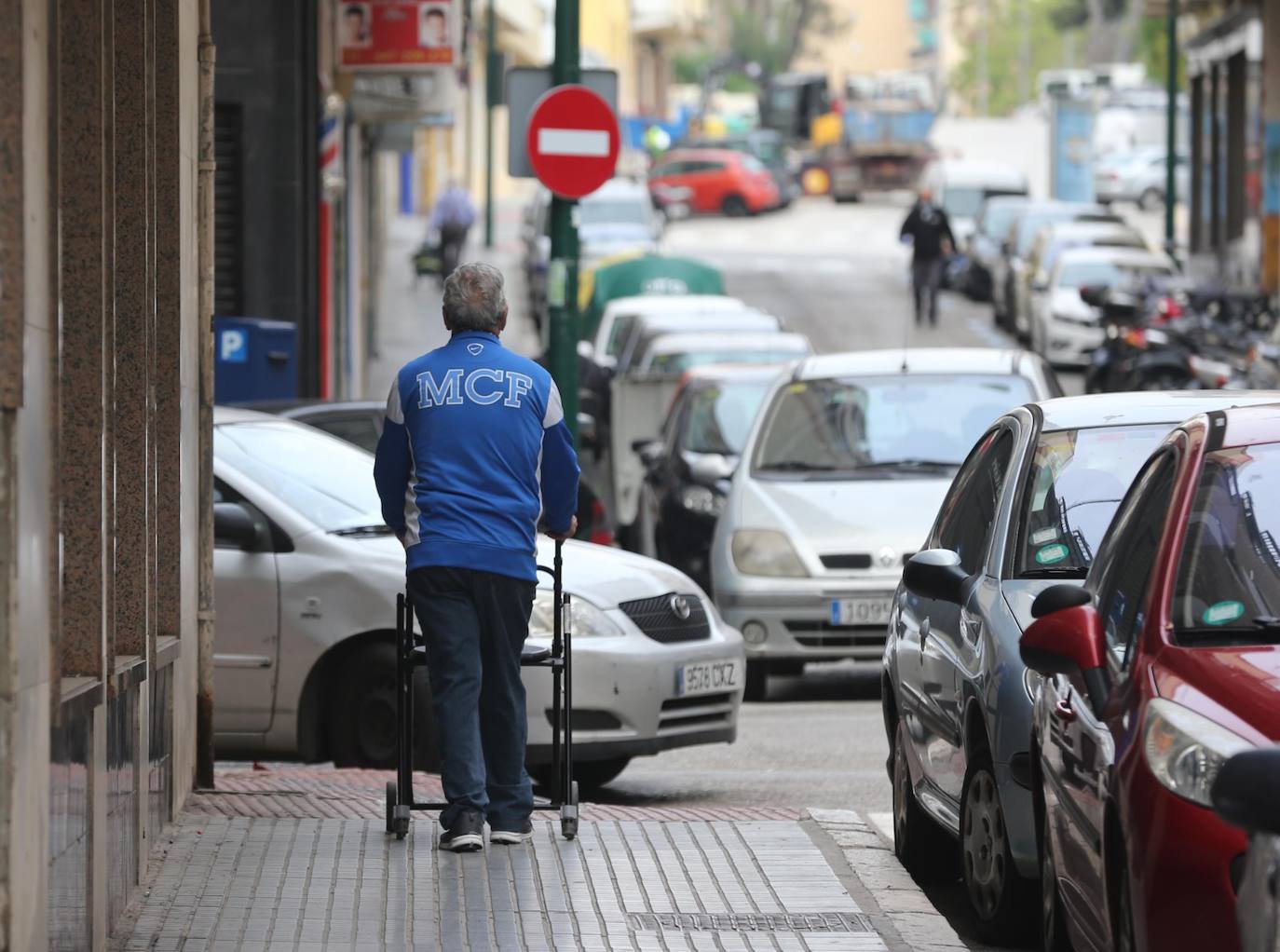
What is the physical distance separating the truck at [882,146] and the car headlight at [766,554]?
60781 millimetres

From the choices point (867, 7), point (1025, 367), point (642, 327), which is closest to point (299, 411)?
point (1025, 367)

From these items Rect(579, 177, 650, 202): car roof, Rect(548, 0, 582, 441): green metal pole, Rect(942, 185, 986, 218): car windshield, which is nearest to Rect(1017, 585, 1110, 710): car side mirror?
Rect(548, 0, 582, 441): green metal pole

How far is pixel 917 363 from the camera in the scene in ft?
46.0

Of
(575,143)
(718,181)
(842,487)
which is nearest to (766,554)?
(842,487)

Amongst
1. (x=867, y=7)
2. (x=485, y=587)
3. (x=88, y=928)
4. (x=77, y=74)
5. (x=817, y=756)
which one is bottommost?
(x=817, y=756)

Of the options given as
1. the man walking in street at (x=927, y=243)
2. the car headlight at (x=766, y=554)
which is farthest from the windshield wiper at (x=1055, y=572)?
the man walking in street at (x=927, y=243)

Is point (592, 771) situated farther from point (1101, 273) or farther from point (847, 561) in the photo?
point (1101, 273)

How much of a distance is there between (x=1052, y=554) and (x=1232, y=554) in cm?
182

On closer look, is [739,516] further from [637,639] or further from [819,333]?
[819,333]

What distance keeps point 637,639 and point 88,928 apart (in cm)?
429

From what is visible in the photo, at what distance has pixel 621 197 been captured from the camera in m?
44.7

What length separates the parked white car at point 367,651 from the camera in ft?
32.3

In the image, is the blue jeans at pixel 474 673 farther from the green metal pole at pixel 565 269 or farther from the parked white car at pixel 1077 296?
the parked white car at pixel 1077 296

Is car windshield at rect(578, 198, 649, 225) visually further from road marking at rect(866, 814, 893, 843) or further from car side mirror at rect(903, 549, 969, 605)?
car side mirror at rect(903, 549, 969, 605)
